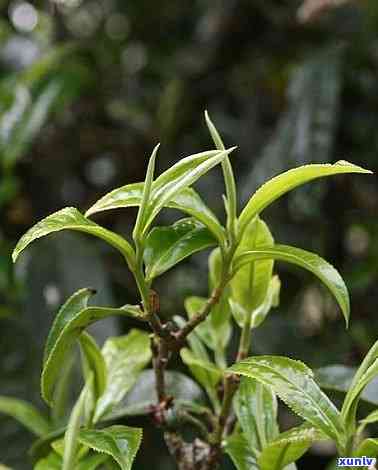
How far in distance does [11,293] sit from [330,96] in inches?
20.8

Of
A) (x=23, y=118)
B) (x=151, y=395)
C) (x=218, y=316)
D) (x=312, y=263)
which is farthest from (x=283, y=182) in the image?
(x=23, y=118)

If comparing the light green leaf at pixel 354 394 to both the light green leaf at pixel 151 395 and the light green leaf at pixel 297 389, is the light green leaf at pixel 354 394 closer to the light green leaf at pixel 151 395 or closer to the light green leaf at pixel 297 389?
the light green leaf at pixel 297 389

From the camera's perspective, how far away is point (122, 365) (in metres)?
0.63

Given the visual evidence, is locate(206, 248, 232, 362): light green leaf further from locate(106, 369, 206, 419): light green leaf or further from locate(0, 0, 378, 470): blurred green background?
locate(0, 0, 378, 470): blurred green background

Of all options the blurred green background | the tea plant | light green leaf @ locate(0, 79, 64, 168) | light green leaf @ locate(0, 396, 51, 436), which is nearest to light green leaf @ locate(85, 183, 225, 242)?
the tea plant

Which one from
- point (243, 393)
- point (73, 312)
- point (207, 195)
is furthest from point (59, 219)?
point (207, 195)

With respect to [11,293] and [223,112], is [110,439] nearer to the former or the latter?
[11,293]

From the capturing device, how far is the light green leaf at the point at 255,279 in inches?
21.1

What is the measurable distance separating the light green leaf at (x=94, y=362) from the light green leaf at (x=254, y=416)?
98 mm

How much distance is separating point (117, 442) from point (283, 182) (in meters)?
0.18

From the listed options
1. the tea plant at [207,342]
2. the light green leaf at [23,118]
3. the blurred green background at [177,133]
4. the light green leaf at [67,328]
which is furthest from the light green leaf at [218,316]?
the light green leaf at [23,118]

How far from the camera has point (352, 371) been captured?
2.06ft

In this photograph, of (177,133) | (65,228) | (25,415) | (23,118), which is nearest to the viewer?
(65,228)

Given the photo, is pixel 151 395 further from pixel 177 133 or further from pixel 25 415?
pixel 177 133
